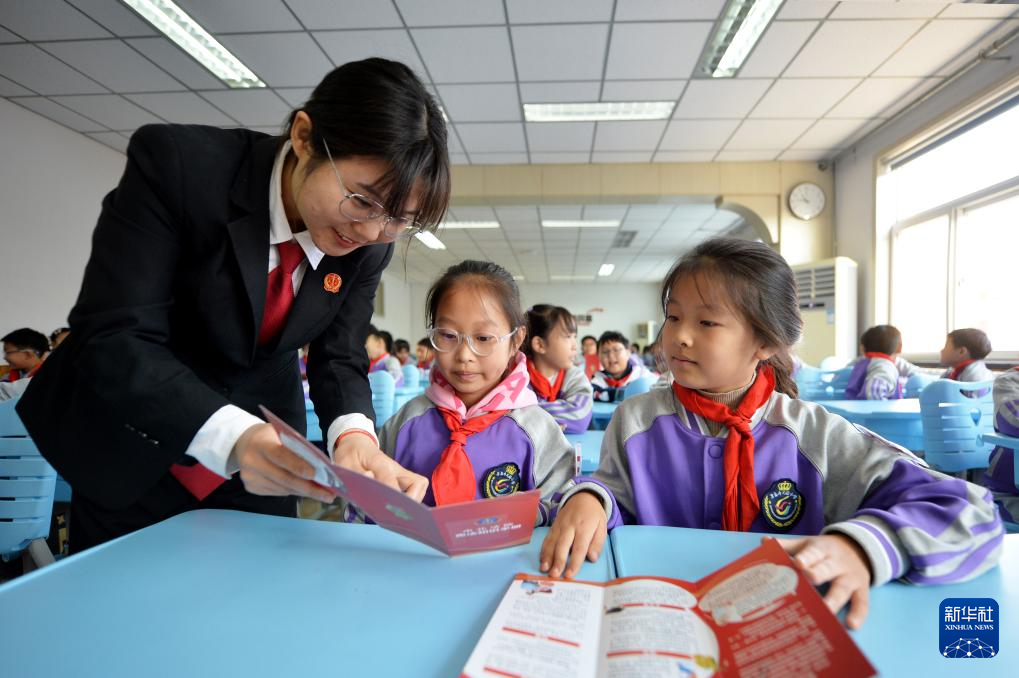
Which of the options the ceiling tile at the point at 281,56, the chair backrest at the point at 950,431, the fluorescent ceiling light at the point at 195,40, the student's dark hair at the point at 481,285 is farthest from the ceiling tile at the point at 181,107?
the chair backrest at the point at 950,431

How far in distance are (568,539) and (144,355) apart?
61 cm

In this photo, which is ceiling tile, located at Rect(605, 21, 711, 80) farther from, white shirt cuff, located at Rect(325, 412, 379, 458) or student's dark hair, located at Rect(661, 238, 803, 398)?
white shirt cuff, located at Rect(325, 412, 379, 458)

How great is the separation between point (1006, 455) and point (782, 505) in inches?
66.3

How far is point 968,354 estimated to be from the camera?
10.8 ft

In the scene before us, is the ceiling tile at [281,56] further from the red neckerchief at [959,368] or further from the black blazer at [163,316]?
the red neckerchief at [959,368]

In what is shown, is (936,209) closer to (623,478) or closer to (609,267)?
(623,478)

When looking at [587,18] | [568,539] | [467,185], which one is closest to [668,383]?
[568,539]

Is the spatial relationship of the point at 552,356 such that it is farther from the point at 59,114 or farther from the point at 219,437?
the point at 59,114

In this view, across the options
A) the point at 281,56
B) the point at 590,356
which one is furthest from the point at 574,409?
the point at 590,356

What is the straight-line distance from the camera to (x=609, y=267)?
11.3 meters

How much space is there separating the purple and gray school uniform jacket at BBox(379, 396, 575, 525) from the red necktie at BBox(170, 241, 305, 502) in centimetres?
45

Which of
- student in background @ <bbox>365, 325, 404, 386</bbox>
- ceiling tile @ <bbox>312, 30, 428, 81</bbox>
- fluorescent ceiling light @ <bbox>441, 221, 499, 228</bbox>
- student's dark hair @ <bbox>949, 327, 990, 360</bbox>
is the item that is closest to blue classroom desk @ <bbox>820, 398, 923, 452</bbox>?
student's dark hair @ <bbox>949, 327, 990, 360</bbox>

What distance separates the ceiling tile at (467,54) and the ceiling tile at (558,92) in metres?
0.21

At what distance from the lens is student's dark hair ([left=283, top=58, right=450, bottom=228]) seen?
773mm
